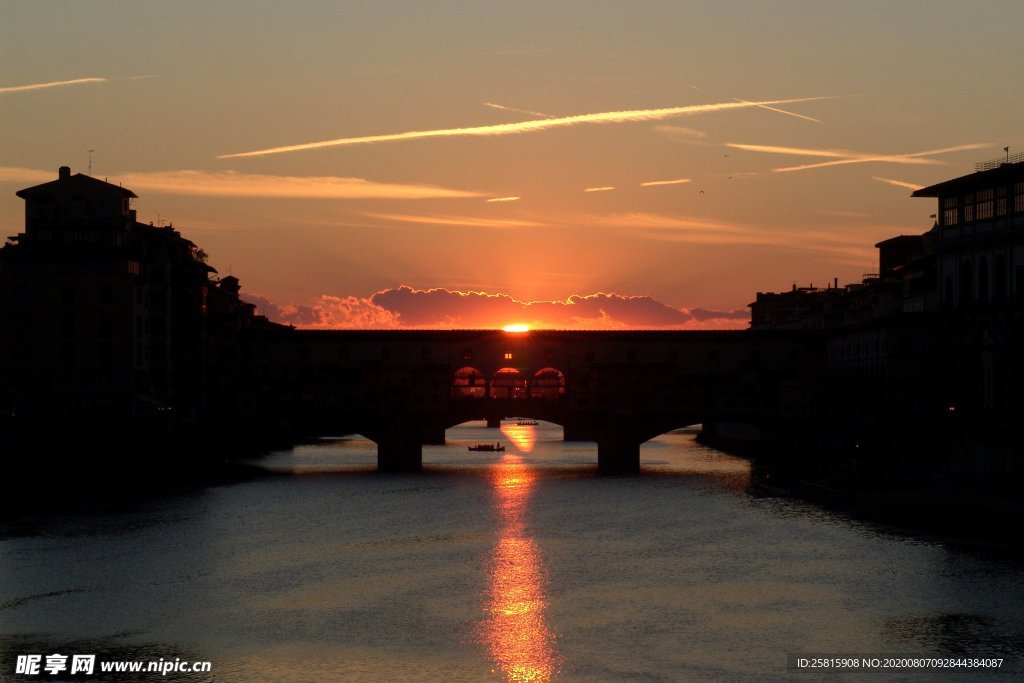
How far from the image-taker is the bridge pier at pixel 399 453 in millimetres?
148250

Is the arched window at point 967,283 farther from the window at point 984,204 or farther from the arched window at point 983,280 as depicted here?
the window at point 984,204

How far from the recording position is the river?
60.2m

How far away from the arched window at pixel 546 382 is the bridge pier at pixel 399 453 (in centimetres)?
1607

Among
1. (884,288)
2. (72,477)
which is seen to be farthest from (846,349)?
(72,477)

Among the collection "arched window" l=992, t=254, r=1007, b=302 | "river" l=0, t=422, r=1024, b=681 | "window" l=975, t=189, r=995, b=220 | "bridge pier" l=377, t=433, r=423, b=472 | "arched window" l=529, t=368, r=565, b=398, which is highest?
"window" l=975, t=189, r=995, b=220

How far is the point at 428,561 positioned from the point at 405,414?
64.4 meters

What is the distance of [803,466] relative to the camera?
479 ft

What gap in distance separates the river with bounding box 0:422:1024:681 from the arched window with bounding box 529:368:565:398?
159ft

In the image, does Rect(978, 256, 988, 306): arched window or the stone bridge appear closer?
Rect(978, 256, 988, 306): arched window

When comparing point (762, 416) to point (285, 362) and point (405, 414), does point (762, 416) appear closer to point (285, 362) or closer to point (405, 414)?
point (405, 414)

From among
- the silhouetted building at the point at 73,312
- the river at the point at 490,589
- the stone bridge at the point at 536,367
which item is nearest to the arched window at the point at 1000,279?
the river at the point at 490,589

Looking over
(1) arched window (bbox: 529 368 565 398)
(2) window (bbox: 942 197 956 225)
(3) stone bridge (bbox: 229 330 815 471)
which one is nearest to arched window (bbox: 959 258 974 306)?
(2) window (bbox: 942 197 956 225)

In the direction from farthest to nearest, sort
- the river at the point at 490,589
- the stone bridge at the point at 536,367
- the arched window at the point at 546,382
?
1. the arched window at the point at 546,382
2. the stone bridge at the point at 536,367
3. the river at the point at 490,589

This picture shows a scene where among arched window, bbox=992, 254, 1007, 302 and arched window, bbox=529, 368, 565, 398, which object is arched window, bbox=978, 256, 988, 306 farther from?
arched window, bbox=529, 368, 565, 398
